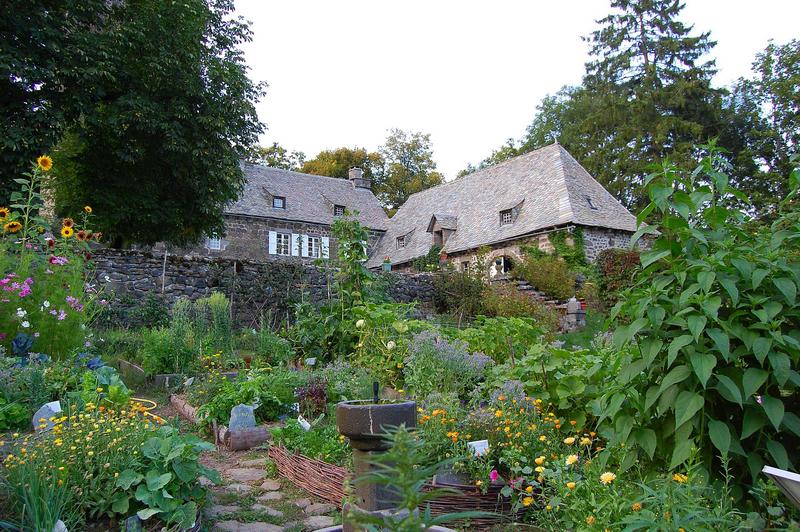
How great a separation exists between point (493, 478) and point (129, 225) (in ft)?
49.5

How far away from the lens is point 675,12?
2862 centimetres

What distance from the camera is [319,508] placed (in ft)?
10.9

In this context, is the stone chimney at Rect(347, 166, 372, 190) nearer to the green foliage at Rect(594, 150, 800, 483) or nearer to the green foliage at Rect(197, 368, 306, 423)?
the green foliage at Rect(197, 368, 306, 423)

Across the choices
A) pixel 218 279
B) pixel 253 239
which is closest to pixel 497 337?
pixel 218 279

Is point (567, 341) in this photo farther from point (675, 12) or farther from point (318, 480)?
point (675, 12)

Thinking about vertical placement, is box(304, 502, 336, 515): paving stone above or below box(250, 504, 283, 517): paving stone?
below

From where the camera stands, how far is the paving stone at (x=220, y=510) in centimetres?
312

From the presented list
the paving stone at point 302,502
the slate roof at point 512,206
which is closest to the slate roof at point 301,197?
the slate roof at point 512,206

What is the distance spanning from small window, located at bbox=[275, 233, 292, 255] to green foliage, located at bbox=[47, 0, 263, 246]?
408 inches

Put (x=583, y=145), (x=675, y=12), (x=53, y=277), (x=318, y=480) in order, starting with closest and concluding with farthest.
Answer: (x=318, y=480) → (x=53, y=277) → (x=675, y=12) → (x=583, y=145)

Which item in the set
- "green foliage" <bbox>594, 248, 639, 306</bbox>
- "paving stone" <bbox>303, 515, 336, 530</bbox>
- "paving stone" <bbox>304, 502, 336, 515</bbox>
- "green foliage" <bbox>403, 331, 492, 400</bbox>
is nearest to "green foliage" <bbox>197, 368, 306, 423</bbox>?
"green foliage" <bbox>403, 331, 492, 400</bbox>

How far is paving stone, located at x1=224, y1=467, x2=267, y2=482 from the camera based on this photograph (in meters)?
3.88

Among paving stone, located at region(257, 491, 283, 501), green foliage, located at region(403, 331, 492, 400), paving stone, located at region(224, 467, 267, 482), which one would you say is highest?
green foliage, located at region(403, 331, 492, 400)

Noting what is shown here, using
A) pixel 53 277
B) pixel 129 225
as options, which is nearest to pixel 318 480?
pixel 53 277
